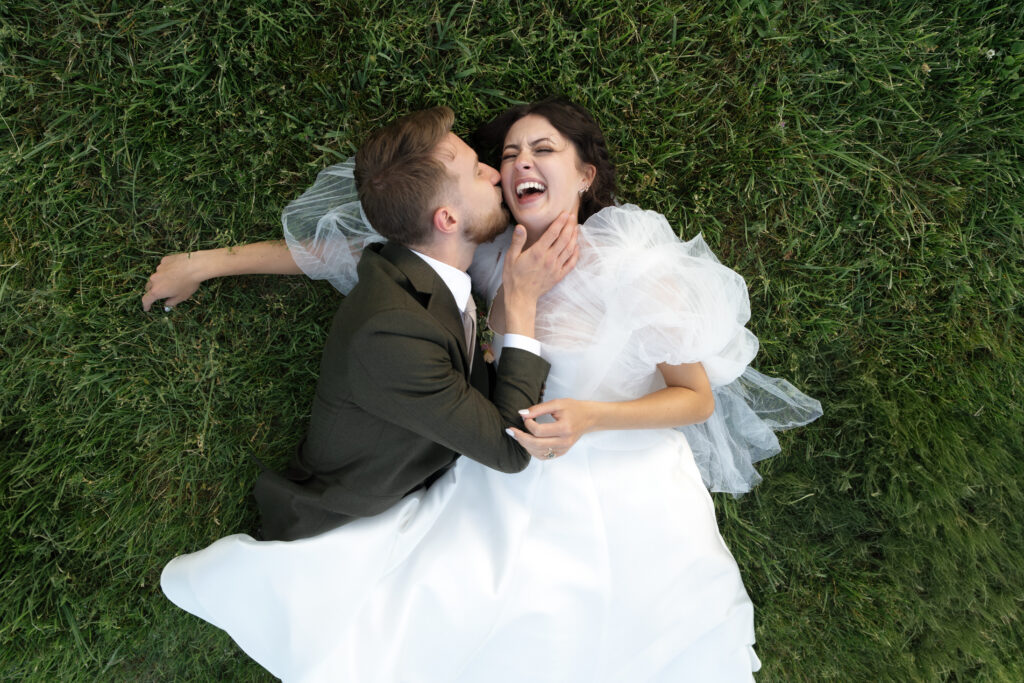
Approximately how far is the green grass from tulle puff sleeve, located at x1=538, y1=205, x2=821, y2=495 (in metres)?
0.76

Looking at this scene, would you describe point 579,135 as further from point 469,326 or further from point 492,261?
point 469,326

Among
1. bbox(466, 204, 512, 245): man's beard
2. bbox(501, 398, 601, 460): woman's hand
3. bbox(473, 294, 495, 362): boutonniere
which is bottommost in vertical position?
bbox(473, 294, 495, 362): boutonniere

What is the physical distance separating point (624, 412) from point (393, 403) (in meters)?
0.92

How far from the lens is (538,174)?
268 cm

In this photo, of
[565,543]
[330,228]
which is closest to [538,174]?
[330,228]

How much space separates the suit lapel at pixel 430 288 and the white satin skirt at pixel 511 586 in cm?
74

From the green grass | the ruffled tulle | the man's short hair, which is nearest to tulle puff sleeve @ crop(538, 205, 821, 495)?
the ruffled tulle

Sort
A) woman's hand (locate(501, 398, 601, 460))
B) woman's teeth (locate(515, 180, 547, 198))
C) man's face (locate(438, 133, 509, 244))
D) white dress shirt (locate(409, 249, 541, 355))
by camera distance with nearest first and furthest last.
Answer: woman's hand (locate(501, 398, 601, 460)), white dress shirt (locate(409, 249, 541, 355)), man's face (locate(438, 133, 509, 244)), woman's teeth (locate(515, 180, 547, 198))

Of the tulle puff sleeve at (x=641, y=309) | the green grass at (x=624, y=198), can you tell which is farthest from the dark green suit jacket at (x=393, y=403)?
the green grass at (x=624, y=198)

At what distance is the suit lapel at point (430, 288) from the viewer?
235 centimetres

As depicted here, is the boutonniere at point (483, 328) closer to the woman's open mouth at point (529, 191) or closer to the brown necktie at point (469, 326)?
the brown necktie at point (469, 326)

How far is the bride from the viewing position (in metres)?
2.49

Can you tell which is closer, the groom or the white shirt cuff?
the groom

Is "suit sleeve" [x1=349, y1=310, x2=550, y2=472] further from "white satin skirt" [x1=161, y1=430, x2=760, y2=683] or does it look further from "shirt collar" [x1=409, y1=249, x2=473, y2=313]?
"white satin skirt" [x1=161, y1=430, x2=760, y2=683]
